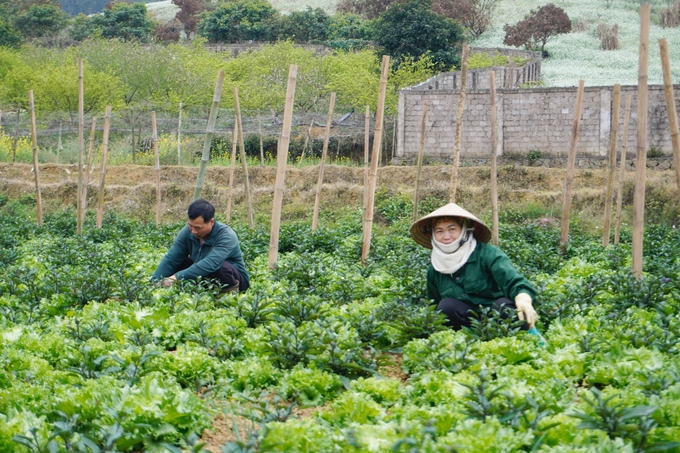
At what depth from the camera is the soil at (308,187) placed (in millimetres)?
21375

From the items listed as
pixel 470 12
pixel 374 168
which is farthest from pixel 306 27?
pixel 374 168

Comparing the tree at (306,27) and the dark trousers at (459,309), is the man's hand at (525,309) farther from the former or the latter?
the tree at (306,27)

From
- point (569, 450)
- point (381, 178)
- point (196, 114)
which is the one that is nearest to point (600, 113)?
point (381, 178)

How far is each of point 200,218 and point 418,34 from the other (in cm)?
3141

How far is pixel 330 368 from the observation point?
18.1 feet

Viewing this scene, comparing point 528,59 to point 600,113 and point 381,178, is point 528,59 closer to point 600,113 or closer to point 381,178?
point 600,113

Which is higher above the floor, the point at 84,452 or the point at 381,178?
the point at 84,452

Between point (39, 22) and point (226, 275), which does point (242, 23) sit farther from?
point (226, 275)

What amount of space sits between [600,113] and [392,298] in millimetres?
18162

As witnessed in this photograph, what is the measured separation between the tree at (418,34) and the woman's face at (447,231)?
31.5 m

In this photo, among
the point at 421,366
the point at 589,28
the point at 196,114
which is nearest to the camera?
the point at 421,366

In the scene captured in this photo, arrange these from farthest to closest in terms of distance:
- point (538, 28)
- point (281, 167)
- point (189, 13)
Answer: point (189, 13), point (538, 28), point (281, 167)

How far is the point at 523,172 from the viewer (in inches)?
894

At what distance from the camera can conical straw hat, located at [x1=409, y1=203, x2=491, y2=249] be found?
668 centimetres
